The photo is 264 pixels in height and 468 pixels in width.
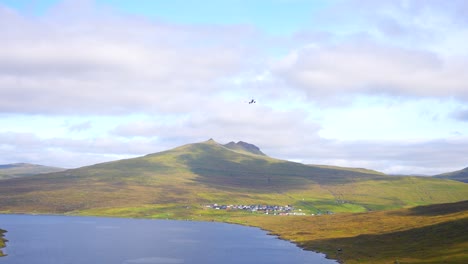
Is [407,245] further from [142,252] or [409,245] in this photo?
[142,252]

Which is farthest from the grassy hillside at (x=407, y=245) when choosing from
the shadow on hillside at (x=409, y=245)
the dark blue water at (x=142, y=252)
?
the dark blue water at (x=142, y=252)

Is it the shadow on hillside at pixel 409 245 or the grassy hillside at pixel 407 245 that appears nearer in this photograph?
the grassy hillside at pixel 407 245

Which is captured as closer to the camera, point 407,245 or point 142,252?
point 407,245

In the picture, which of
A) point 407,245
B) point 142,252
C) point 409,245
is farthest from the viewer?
point 142,252

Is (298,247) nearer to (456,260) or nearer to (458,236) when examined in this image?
(458,236)

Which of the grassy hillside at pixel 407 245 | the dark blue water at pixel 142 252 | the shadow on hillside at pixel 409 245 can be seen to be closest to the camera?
the grassy hillside at pixel 407 245

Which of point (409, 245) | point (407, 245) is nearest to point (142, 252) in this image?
point (407, 245)

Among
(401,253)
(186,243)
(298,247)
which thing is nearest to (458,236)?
(401,253)

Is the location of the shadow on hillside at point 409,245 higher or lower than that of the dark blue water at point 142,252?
higher

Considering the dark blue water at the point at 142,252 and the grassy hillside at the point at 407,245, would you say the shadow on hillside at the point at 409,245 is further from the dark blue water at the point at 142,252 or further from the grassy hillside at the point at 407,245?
the dark blue water at the point at 142,252

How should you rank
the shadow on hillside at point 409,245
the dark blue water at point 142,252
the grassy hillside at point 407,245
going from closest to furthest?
the grassy hillside at point 407,245 → the shadow on hillside at point 409,245 → the dark blue water at point 142,252
